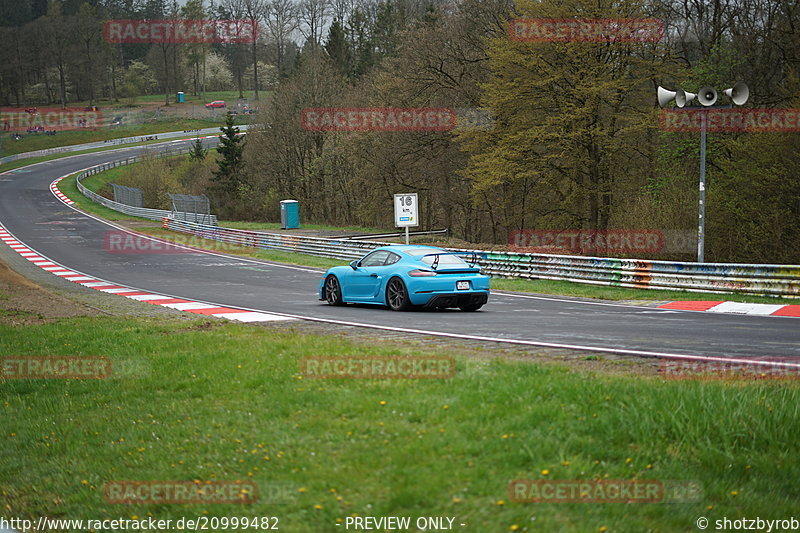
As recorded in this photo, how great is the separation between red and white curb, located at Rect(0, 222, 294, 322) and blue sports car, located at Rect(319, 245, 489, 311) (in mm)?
2358

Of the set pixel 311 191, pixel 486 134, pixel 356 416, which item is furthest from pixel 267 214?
pixel 356 416

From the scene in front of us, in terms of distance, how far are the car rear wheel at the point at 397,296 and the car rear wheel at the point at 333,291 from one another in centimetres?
172

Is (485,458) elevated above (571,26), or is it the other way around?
(571,26)

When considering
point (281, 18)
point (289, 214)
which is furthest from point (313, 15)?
point (289, 214)

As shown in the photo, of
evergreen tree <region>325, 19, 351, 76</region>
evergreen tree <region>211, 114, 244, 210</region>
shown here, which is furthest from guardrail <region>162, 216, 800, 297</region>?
evergreen tree <region>325, 19, 351, 76</region>

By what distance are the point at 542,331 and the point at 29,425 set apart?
7224mm

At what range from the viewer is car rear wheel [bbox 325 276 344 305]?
1744 centimetres

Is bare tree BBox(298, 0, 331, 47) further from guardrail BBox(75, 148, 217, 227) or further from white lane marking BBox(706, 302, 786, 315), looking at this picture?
white lane marking BBox(706, 302, 786, 315)

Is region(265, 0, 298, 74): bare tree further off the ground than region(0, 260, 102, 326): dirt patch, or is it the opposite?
region(265, 0, 298, 74): bare tree

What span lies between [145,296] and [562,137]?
20130 millimetres

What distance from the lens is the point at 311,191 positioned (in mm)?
62406

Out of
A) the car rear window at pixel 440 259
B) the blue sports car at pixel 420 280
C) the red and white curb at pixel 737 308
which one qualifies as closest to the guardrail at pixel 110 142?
the blue sports car at pixel 420 280

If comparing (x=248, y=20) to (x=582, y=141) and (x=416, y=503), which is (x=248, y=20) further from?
(x=416, y=503)

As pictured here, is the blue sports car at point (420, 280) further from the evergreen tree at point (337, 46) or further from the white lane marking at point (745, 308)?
the evergreen tree at point (337, 46)
